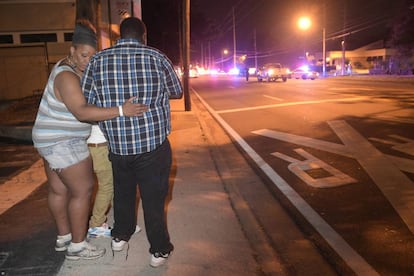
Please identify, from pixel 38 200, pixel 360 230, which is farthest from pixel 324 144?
pixel 38 200

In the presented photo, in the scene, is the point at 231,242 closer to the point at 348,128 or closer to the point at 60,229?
the point at 60,229

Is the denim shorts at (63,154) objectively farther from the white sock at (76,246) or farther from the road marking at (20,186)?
the road marking at (20,186)

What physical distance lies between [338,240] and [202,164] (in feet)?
11.9

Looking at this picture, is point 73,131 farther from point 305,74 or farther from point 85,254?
point 305,74

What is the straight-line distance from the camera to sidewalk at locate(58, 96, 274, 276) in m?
3.53

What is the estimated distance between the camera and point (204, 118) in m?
14.6

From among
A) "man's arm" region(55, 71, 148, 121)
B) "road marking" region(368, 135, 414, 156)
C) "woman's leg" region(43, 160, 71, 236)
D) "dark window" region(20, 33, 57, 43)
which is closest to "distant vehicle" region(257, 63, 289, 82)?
"dark window" region(20, 33, 57, 43)

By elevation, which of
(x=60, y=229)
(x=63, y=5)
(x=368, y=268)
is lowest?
(x=368, y=268)

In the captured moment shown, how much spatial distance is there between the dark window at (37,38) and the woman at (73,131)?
20401 millimetres

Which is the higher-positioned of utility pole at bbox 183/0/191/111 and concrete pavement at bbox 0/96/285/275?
utility pole at bbox 183/0/191/111

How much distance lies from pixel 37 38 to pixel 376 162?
2009 centimetres

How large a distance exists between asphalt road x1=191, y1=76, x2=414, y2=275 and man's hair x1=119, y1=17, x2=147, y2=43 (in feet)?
8.38

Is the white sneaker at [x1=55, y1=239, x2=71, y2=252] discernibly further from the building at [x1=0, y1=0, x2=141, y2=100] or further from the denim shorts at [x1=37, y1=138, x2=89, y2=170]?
the building at [x1=0, y1=0, x2=141, y2=100]

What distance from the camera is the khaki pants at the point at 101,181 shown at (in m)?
3.86
